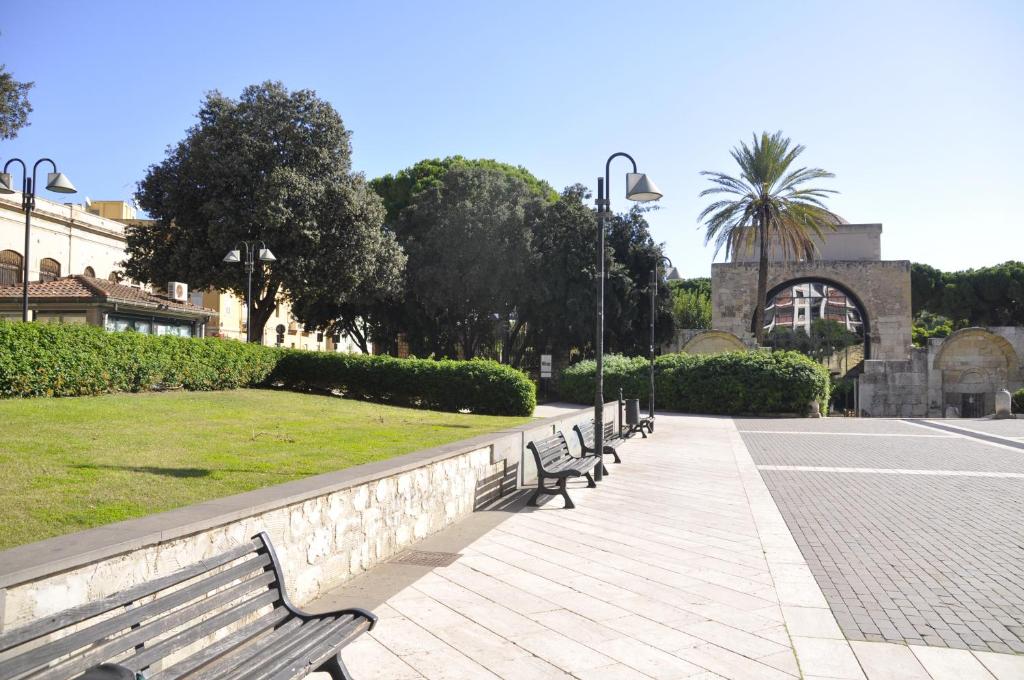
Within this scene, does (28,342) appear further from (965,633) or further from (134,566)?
(965,633)

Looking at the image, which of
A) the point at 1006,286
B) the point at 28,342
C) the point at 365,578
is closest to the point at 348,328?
the point at 28,342

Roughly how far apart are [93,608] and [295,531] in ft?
7.96

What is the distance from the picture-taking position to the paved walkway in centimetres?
398

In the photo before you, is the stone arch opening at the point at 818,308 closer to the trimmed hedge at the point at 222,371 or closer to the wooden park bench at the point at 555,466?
the trimmed hedge at the point at 222,371

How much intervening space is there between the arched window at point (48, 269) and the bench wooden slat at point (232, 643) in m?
41.8

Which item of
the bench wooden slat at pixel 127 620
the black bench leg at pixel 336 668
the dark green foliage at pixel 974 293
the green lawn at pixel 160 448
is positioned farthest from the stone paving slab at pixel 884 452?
the dark green foliage at pixel 974 293

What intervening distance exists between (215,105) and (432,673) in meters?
29.6

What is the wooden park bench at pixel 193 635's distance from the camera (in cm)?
223

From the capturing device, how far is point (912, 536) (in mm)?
7285

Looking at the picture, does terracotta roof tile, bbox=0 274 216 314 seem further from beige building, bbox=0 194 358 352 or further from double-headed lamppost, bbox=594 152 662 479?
double-headed lamppost, bbox=594 152 662 479

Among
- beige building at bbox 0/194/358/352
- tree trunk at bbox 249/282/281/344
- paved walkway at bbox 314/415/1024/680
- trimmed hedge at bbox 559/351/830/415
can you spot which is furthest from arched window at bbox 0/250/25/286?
paved walkway at bbox 314/415/1024/680

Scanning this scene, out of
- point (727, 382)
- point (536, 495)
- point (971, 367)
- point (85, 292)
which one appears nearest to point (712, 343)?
point (727, 382)

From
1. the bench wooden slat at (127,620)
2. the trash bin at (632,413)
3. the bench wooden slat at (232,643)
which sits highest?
the bench wooden slat at (127,620)

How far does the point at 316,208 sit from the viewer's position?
28.6 meters
